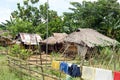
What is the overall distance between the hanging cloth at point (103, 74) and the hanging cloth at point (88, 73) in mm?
157

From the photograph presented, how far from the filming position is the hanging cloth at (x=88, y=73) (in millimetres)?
6047

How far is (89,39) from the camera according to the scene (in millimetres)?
22875

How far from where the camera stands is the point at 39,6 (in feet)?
113

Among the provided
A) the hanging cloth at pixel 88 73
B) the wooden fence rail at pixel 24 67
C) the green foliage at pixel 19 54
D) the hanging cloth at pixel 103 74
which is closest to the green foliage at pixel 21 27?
the green foliage at pixel 19 54

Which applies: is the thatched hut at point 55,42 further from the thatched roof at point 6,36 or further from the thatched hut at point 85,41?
the thatched roof at point 6,36

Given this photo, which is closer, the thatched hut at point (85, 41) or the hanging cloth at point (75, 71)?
the hanging cloth at point (75, 71)

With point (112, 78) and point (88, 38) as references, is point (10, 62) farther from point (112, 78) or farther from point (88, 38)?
point (88, 38)

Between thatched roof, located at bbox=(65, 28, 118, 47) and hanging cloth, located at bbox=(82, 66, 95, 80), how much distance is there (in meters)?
15.1

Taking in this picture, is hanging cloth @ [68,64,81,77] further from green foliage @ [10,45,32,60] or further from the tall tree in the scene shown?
the tall tree

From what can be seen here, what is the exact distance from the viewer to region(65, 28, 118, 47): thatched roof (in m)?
22.0

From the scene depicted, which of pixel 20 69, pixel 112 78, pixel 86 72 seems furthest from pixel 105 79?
pixel 20 69

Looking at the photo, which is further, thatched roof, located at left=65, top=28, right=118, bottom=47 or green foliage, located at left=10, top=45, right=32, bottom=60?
thatched roof, located at left=65, top=28, right=118, bottom=47

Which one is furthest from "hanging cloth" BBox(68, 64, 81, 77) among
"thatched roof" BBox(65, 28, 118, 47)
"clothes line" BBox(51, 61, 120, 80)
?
"thatched roof" BBox(65, 28, 118, 47)

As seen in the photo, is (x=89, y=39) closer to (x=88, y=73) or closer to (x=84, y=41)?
(x=84, y=41)
